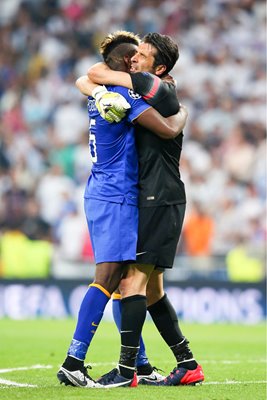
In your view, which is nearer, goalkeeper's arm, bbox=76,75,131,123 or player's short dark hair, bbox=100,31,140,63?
goalkeeper's arm, bbox=76,75,131,123

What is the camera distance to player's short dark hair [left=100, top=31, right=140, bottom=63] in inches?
243

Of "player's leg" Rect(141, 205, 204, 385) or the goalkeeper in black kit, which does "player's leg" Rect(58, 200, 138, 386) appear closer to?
the goalkeeper in black kit

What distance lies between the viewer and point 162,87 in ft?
19.3

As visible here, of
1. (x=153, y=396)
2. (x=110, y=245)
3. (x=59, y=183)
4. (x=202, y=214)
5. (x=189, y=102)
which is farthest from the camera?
(x=189, y=102)

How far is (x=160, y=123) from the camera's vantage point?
5879 mm

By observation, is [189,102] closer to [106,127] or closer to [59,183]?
[59,183]

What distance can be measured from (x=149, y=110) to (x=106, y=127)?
0.33 m

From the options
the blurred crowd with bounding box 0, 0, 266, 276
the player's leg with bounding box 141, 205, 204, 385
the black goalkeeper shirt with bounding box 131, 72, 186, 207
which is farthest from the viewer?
the blurred crowd with bounding box 0, 0, 266, 276

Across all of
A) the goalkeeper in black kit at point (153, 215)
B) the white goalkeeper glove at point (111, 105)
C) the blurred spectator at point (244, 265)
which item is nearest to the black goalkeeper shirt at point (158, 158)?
the goalkeeper in black kit at point (153, 215)

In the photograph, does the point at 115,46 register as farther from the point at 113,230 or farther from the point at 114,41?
the point at 113,230

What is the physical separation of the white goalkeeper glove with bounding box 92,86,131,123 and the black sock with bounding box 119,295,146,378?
1129 millimetres

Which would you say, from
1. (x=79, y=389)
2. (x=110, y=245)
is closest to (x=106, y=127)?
(x=110, y=245)

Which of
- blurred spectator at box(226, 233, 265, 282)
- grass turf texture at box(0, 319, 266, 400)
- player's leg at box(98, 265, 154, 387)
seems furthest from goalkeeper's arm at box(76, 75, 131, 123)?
blurred spectator at box(226, 233, 265, 282)

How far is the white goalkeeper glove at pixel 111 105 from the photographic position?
5.80m
